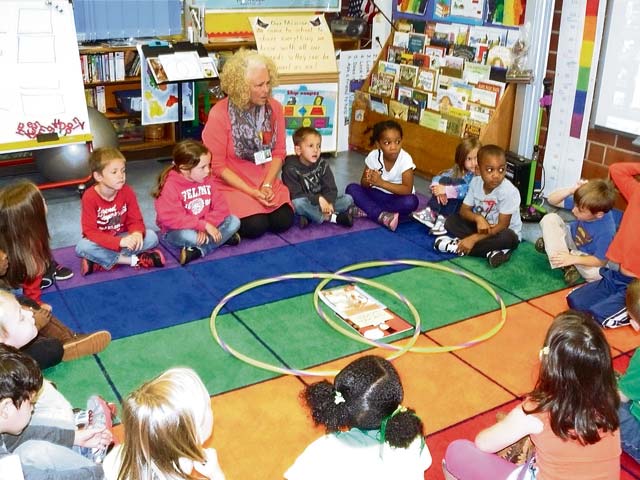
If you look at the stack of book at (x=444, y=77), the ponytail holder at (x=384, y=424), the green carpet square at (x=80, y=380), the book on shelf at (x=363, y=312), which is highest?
the stack of book at (x=444, y=77)

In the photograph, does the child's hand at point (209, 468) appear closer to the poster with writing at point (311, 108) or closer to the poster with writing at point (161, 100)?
the poster with writing at point (161, 100)

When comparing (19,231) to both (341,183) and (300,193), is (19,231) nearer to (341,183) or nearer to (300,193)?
(300,193)

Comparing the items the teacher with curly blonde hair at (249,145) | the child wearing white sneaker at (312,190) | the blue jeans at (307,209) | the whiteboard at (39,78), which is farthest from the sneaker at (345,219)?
the whiteboard at (39,78)

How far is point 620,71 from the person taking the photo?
541 centimetres

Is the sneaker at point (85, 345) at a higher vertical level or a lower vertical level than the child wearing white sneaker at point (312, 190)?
lower

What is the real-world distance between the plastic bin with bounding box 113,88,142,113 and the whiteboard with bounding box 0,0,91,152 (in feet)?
4.13

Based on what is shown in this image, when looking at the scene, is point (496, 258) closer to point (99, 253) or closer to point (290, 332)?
point (290, 332)

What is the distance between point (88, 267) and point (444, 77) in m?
3.93

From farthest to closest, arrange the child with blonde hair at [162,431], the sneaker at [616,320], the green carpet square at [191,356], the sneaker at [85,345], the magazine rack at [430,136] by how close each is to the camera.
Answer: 1. the magazine rack at [430,136]
2. the sneaker at [616,320]
3. the sneaker at [85,345]
4. the green carpet square at [191,356]
5. the child with blonde hair at [162,431]

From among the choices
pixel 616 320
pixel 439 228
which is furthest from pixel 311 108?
pixel 616 320

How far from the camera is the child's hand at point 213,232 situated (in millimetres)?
4785

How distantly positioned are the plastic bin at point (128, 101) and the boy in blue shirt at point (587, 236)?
14.2 feet

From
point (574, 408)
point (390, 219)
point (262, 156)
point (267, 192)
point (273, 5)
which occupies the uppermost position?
point (273, 5)

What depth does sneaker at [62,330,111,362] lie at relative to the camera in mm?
3494
